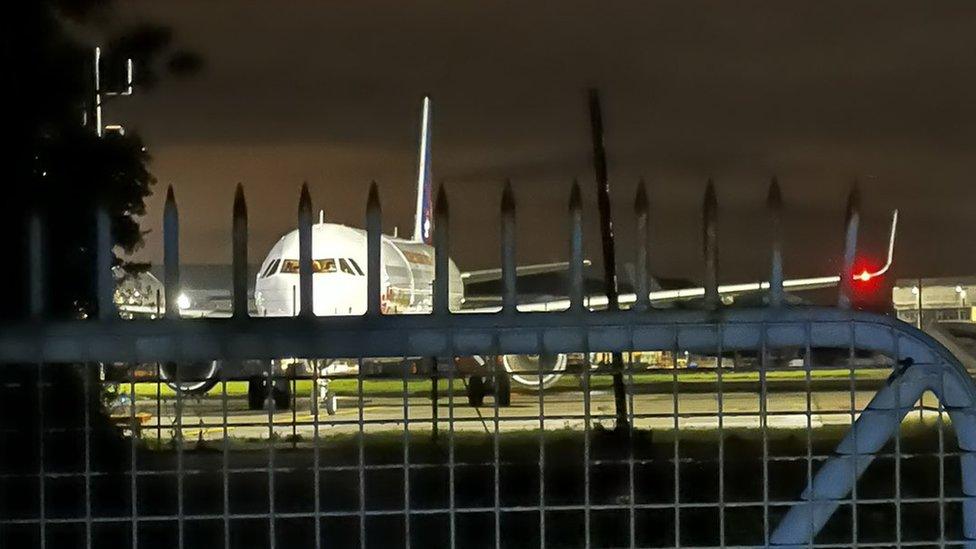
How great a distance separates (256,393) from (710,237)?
1113 mm

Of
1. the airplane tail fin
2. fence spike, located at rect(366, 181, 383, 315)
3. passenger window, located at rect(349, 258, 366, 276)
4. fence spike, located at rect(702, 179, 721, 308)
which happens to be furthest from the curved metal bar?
the airplane tail fin

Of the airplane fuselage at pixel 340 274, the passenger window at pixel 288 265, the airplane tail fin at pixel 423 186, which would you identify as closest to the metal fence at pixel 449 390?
the airplane fuselage at pixel 340 274

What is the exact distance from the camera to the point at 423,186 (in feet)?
131

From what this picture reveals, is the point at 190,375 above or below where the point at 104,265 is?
below

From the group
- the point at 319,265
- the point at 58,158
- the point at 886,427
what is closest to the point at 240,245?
the point at 886,427

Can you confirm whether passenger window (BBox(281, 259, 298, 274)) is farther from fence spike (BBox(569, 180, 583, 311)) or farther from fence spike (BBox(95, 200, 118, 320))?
fence spike (BBox(569, 180, 583, 311))

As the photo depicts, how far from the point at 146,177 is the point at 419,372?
7.43m

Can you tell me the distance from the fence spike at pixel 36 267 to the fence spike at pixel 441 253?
0.87 meters

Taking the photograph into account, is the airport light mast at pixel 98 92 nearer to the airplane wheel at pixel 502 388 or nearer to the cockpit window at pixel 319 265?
the airplane wheel at pixel 502 388

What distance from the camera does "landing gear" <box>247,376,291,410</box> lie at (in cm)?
366

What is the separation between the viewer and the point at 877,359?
12.7 feet

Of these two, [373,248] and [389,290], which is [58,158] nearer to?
[373,248]

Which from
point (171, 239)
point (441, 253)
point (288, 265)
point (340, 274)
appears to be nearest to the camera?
point (171, 239)

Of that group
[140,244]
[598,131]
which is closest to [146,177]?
[140,244]
